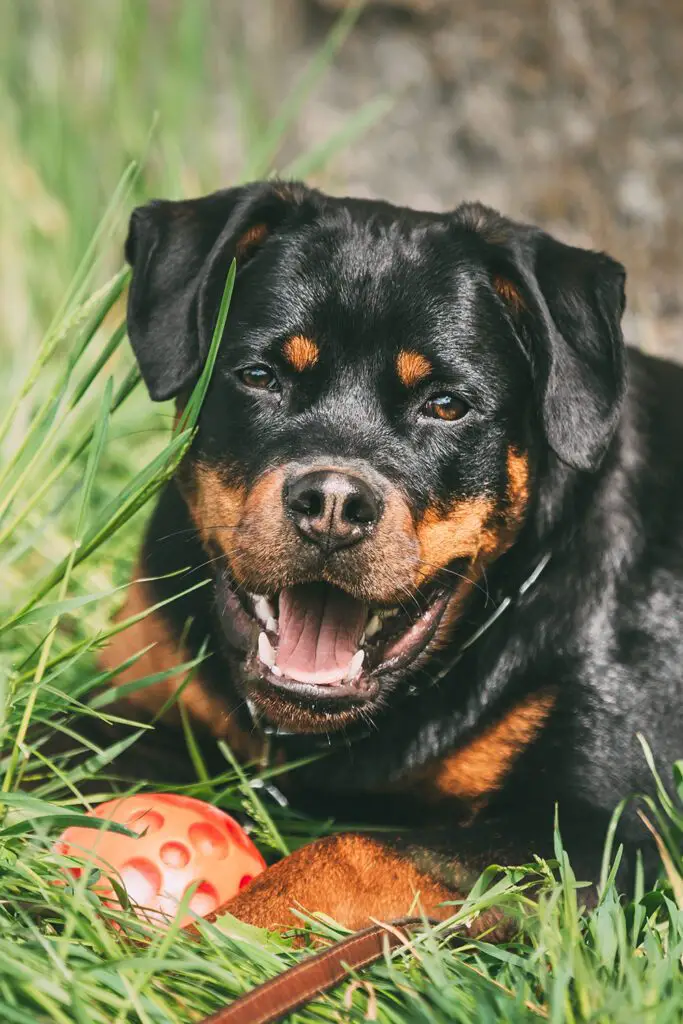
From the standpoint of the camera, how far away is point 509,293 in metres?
2.91

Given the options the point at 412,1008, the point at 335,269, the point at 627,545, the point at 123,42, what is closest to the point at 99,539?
the point at 335,269

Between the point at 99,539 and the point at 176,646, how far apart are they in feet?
2.26

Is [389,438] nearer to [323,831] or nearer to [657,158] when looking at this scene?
[323,831]

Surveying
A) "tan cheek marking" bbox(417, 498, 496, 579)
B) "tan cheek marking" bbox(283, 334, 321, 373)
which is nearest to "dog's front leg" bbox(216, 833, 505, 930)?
"tan cheek marking" bbox(417, 498, 496, 579)

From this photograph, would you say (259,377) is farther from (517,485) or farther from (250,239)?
(517,485)

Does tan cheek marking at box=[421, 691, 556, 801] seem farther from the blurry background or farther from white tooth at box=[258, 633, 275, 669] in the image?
the blurry background

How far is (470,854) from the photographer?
2609 mm

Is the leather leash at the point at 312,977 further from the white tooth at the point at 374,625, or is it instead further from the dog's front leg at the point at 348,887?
the white tooth at the point at 374,625

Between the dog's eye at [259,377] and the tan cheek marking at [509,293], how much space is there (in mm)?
570

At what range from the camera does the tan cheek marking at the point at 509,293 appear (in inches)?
114

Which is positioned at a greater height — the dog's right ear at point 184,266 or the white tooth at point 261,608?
the dog's right ear at point 184,266

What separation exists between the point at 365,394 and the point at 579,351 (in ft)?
1.62

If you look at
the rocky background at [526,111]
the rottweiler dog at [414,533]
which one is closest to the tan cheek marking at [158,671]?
the rottweiler dog at [414,533]

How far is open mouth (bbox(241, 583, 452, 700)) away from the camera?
2660 mm
